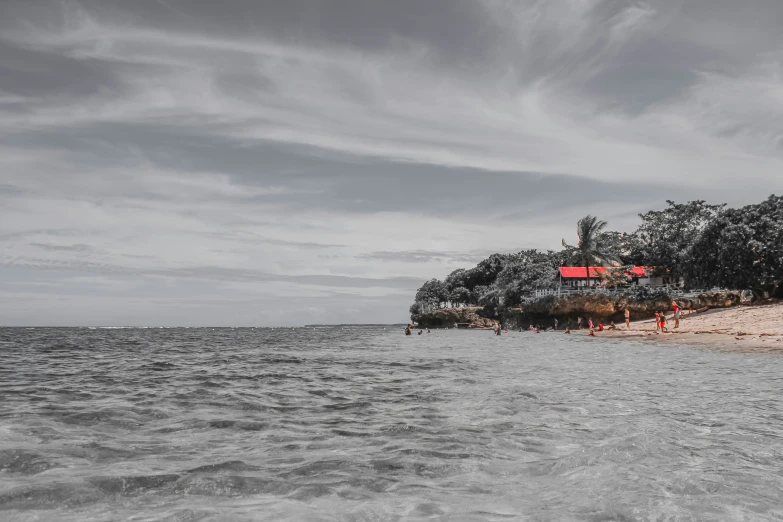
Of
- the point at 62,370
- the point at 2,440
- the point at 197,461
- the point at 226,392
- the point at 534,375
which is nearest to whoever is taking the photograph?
the point at 197,461

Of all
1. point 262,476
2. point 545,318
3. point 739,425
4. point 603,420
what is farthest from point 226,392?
point 545,318

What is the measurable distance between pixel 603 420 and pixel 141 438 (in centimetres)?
685

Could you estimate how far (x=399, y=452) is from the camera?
630cm

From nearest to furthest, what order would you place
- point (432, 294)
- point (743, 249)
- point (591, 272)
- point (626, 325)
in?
point (743, 249)
point (626, 325)
point (591, 272)
point (432, 294)

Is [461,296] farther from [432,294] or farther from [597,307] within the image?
[597,307]

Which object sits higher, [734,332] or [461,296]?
[461,296]

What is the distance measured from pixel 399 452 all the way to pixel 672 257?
65.1 m

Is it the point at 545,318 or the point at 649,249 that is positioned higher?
the point at 649,249

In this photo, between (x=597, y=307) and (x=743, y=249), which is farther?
(x=597, y=307)

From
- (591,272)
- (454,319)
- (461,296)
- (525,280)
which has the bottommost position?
(454,319)

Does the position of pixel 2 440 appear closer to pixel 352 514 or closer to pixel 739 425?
pixel 352 514

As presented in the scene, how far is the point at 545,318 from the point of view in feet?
227

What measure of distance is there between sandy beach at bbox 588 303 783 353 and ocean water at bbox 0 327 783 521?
530 inches

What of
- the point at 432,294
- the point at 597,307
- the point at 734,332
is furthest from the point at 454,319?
the point at 734,332
